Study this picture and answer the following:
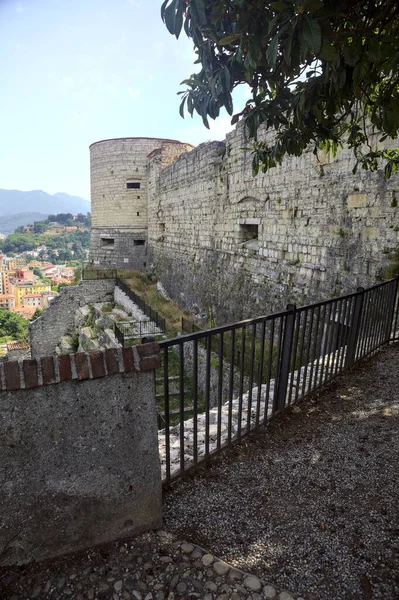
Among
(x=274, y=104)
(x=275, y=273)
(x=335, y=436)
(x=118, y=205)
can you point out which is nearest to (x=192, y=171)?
(x=275, y=273)

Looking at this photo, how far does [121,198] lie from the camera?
20.1 meters

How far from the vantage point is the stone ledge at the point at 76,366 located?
1.70 meters

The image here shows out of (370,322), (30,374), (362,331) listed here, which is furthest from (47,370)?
(370,322)

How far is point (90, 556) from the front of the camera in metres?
1.97

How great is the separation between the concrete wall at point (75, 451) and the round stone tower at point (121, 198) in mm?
18570

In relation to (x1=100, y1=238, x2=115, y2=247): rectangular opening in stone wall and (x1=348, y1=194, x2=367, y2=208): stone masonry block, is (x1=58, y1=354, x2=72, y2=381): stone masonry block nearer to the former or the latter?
(x1=348, y1=194, x2=367, y2=208): stone masonry block

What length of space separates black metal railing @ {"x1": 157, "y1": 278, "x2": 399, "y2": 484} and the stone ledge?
9.3 inches

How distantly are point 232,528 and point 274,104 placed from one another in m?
3.15

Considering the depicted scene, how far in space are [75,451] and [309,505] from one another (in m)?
1.62

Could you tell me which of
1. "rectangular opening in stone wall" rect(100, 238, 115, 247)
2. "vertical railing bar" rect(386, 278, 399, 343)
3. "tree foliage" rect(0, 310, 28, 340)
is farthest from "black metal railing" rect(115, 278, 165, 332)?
"tree foliage" rect(0, 310, 28, 340)

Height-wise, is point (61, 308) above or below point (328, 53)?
below

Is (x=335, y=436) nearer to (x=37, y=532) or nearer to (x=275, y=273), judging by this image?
(x=37, y=532)

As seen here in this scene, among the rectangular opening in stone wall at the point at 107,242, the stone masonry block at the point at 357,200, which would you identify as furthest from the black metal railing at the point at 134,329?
the rectangular opening in stone wall at the point at 107,242

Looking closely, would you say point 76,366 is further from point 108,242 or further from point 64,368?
point 108,242
